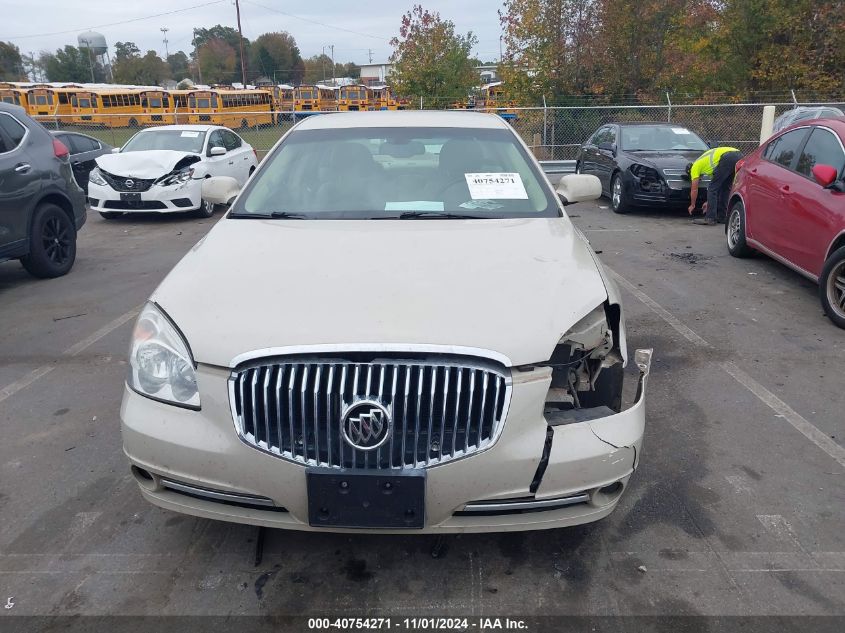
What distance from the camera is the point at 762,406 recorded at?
4.40 meters

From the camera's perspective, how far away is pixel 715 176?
10.6 metres

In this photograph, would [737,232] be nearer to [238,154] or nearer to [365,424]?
[365,424]

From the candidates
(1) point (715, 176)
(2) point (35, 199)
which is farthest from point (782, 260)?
(2) point (35, 199)

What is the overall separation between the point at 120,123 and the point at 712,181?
3771cm

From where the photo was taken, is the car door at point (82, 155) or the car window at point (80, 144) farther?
the car window at point (80, 144)

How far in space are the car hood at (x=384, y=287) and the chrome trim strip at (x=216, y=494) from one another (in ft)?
1.60

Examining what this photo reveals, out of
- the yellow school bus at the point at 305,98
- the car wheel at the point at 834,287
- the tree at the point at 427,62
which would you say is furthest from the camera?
the yellow school bus at the point at 305,98

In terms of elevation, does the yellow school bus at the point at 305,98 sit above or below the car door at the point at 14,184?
above

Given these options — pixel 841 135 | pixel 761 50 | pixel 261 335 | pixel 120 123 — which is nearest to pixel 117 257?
pixel 261 335

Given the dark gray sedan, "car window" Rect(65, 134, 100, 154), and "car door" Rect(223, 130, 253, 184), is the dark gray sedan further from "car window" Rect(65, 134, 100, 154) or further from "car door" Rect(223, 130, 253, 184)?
"car door" Rect(223, 130, 253, 184)

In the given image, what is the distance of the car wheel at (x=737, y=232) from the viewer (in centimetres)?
816

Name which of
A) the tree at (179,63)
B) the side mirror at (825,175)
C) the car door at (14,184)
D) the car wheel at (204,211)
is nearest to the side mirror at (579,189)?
the side mirror at (825,175)

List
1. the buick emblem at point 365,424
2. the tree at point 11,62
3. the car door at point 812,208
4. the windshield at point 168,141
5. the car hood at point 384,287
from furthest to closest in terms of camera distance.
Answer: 1. the tree at point 11,62
2. the windshield at point 168,141
3. the car door at point 812,208
4. the car hood at point 384,287
5. the buick emblem at point 365,424

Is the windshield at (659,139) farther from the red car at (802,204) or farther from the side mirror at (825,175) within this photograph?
the side mirror at (825,175)
